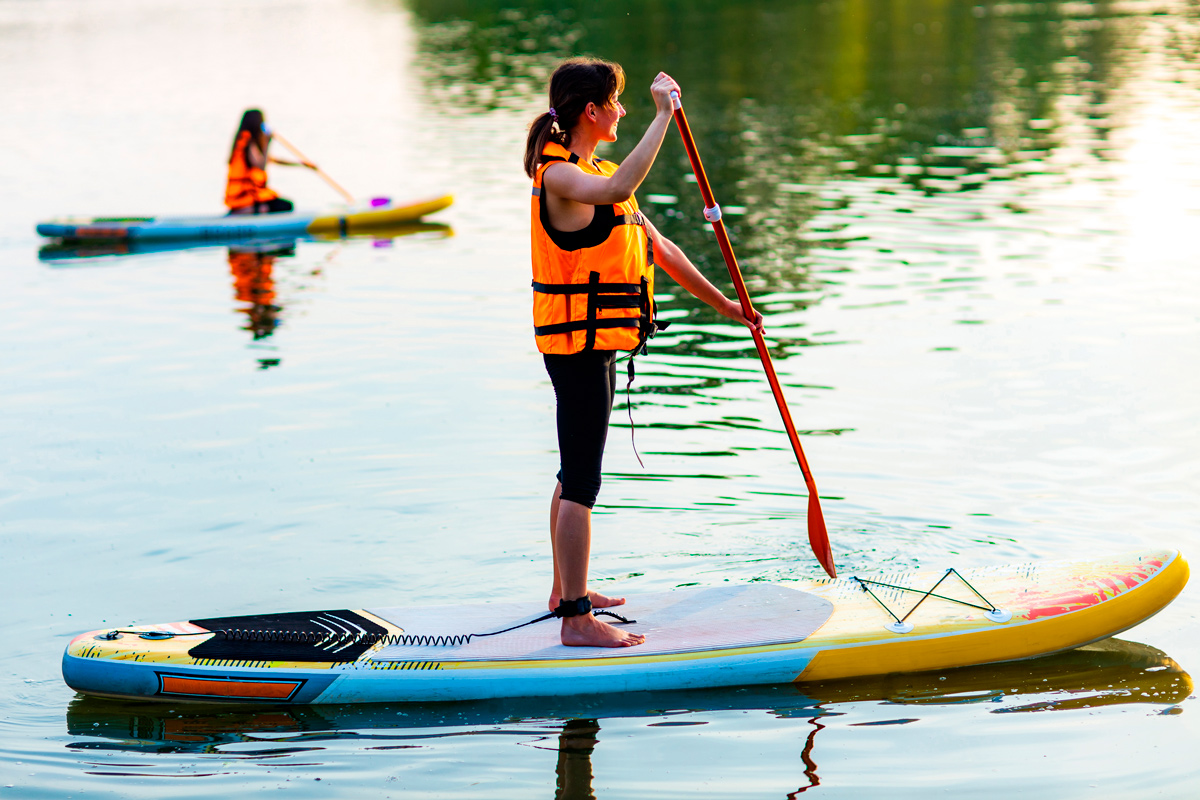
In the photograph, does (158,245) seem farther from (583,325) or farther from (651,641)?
(651,641)

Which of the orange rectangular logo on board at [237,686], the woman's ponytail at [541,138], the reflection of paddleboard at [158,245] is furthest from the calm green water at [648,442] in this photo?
the woman's ponytail at [541,138]

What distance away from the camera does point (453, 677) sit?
4.04m

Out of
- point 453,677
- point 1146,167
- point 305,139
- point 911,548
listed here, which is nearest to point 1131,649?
point 911,548

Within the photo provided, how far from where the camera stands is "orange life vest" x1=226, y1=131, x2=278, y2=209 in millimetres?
12508

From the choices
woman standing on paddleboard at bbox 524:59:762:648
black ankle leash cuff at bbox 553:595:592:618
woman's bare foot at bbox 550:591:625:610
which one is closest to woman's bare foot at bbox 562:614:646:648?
black ankle leash cuff at bbox 553:595:592:618

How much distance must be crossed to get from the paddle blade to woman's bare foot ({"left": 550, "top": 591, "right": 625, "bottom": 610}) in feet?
2.48

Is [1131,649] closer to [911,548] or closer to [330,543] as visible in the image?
[911,548]

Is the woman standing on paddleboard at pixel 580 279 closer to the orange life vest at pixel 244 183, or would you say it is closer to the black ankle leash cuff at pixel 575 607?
the black ankle leash cuff at pixel 575 607

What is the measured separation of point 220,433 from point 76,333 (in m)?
2.97

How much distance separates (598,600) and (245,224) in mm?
9394

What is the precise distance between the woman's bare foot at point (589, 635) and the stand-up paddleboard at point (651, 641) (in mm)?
35

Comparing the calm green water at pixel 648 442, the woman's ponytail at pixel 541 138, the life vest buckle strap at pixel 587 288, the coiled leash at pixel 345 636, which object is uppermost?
the woman's ponytail at pixel 541 138

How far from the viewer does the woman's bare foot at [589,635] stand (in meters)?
4.13

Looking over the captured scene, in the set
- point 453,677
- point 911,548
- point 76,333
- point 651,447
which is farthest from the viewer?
point 76,333
